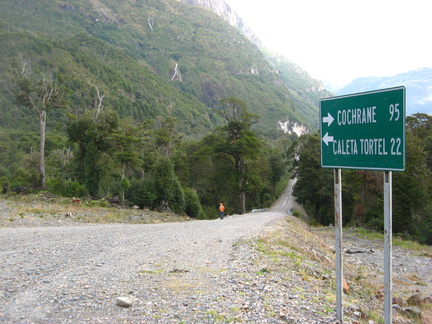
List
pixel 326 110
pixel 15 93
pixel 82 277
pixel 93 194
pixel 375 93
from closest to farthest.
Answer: pixel 375 93, pixel 326 110, pixel 82 277, pixel 15 93, pixel 93 194

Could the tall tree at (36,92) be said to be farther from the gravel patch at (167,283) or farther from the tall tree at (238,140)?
the gravel patch at (167,283)

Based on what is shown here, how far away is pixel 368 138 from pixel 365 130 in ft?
0.38

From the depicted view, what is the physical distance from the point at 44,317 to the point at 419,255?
56.7 feet

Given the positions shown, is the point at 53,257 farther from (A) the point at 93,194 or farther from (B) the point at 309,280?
(A) the point at 93,194

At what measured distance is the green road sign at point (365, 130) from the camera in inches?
135

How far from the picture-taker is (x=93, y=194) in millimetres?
28609

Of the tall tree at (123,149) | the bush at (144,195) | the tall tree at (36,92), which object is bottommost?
the bush at (144,195)

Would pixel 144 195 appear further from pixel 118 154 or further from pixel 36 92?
pixel 36 92

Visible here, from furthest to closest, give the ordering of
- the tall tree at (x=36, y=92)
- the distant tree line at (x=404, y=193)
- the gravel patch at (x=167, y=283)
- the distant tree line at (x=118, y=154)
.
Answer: the distant tree line at (x=118, y=154) < the tall tree at (x=36, y=92) < the distant tree line at (x=404, y=193) < the gravel patch at (x=167, y=283)

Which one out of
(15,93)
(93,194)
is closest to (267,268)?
(93,194)

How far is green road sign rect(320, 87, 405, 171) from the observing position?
Result: 3.43 metres

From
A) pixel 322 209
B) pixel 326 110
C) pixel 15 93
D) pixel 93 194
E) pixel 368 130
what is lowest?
pixel 322 209

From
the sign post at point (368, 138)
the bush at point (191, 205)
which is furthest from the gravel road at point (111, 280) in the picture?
the bush at point (191, 205)

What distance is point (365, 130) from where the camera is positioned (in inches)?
147
